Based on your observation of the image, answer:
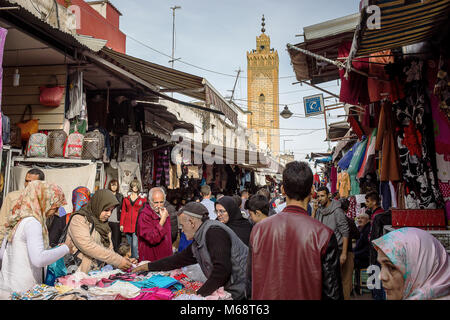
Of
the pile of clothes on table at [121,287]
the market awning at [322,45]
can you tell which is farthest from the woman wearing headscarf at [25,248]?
the market awning at [322,45]

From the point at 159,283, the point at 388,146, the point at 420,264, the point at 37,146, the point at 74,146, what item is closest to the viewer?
the point at 420,264

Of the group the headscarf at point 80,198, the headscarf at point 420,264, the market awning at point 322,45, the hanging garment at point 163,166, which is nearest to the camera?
the headscarf at point 420,264

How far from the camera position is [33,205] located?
2.68 meters

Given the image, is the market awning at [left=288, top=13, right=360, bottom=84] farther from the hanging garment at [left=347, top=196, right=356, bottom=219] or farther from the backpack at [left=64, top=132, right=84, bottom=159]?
the backpack at [left=64, top=132, right=84, bottom=159]

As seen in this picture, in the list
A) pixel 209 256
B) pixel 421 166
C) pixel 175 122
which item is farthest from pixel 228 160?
pixel 209 256

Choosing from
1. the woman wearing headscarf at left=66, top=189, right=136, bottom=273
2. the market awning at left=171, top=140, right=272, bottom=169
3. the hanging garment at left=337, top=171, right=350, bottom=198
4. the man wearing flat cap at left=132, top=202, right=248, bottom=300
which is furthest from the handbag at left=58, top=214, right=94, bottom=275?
the hanging garment at left=337, top=171, right=350, bottom=198

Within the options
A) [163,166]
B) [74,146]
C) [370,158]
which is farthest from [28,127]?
[370,158]

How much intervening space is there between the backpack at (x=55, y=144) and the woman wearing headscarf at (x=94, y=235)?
215 cm

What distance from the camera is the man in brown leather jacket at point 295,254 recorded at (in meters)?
1.83

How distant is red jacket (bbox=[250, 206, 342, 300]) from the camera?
5.99 feet

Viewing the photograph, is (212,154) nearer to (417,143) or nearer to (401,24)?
(417,143)

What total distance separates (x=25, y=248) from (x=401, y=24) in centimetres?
336

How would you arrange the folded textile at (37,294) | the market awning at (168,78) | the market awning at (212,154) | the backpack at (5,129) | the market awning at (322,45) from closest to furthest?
the folded textile at (37,294) < the market awning at (322,45) < the backpack at (5,129) < the market awning at (168,78) < the market awning at (212,154)

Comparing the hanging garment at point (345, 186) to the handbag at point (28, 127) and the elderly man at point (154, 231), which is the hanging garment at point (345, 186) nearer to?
the elderly man at point (154, 231)
